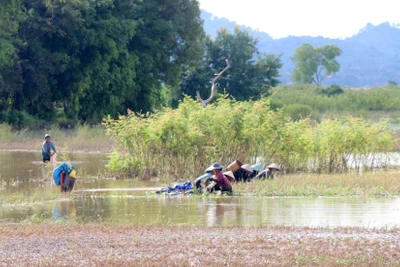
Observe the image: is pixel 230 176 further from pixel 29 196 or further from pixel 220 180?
pixel 29 196

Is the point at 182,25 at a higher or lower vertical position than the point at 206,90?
higher

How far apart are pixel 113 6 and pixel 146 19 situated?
538 centimetres

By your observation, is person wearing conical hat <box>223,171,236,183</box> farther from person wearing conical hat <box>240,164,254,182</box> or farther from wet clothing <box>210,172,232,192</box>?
wet clothing <box>210,172,232,192</box>

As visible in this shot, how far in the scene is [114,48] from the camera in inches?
1706

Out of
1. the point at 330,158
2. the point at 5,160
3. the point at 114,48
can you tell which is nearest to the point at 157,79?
the point at 114,48

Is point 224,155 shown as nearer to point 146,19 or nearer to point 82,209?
point 82,209

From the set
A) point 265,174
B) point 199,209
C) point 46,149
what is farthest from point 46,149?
point 199,209

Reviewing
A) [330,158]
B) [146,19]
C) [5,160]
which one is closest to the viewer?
[330,158]

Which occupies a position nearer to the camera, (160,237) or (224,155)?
(160,237)

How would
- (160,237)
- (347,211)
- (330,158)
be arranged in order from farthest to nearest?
(330,158) → (347,211) → (160,237)

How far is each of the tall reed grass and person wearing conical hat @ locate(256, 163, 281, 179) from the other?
120 cm

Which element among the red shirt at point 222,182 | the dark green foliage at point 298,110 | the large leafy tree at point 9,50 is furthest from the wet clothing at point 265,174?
the dark green foliage at point 298,110

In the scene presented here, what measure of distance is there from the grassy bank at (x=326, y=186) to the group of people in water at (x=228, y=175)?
51 cm

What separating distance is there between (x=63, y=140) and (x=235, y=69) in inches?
931
